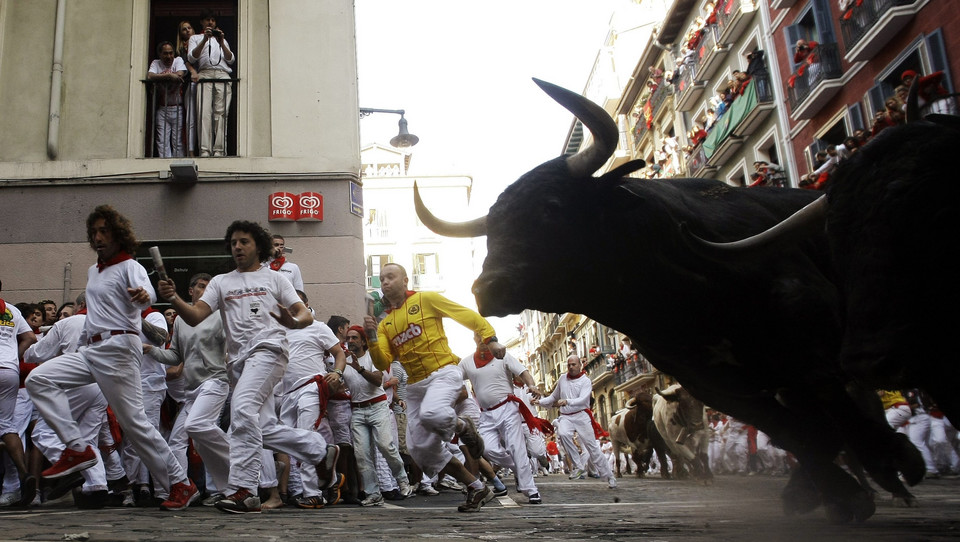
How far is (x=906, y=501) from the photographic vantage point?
4895mm

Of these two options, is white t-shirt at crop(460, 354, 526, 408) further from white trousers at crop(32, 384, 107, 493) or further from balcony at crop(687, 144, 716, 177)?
balcony at crop(687, 144, 716, 177)

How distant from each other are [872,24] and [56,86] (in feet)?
60.3

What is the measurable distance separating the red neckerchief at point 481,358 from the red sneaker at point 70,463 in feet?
20.2

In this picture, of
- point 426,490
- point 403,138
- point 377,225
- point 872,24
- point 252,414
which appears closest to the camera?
point 252,414

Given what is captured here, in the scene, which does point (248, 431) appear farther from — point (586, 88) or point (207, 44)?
point (586, 88)

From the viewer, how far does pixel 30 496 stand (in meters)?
7.18

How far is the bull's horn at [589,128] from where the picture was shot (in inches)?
179

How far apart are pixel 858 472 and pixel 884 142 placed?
7.51 feet

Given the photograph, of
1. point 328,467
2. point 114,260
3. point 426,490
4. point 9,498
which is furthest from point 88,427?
point 426,490

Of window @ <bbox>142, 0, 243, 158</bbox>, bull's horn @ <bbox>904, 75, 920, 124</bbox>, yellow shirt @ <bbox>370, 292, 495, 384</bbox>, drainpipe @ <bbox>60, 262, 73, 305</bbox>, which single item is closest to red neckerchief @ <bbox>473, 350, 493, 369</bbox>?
yellow shirt @ <bbox>370, 292, 495, 384</bbox>

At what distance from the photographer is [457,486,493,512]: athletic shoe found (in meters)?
6.55

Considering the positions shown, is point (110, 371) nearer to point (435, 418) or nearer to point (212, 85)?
point (435, 418)

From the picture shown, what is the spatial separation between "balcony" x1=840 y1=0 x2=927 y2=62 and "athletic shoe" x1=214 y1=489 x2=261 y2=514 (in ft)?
62.7

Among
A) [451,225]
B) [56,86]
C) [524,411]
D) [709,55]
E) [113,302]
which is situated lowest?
[524,411]
